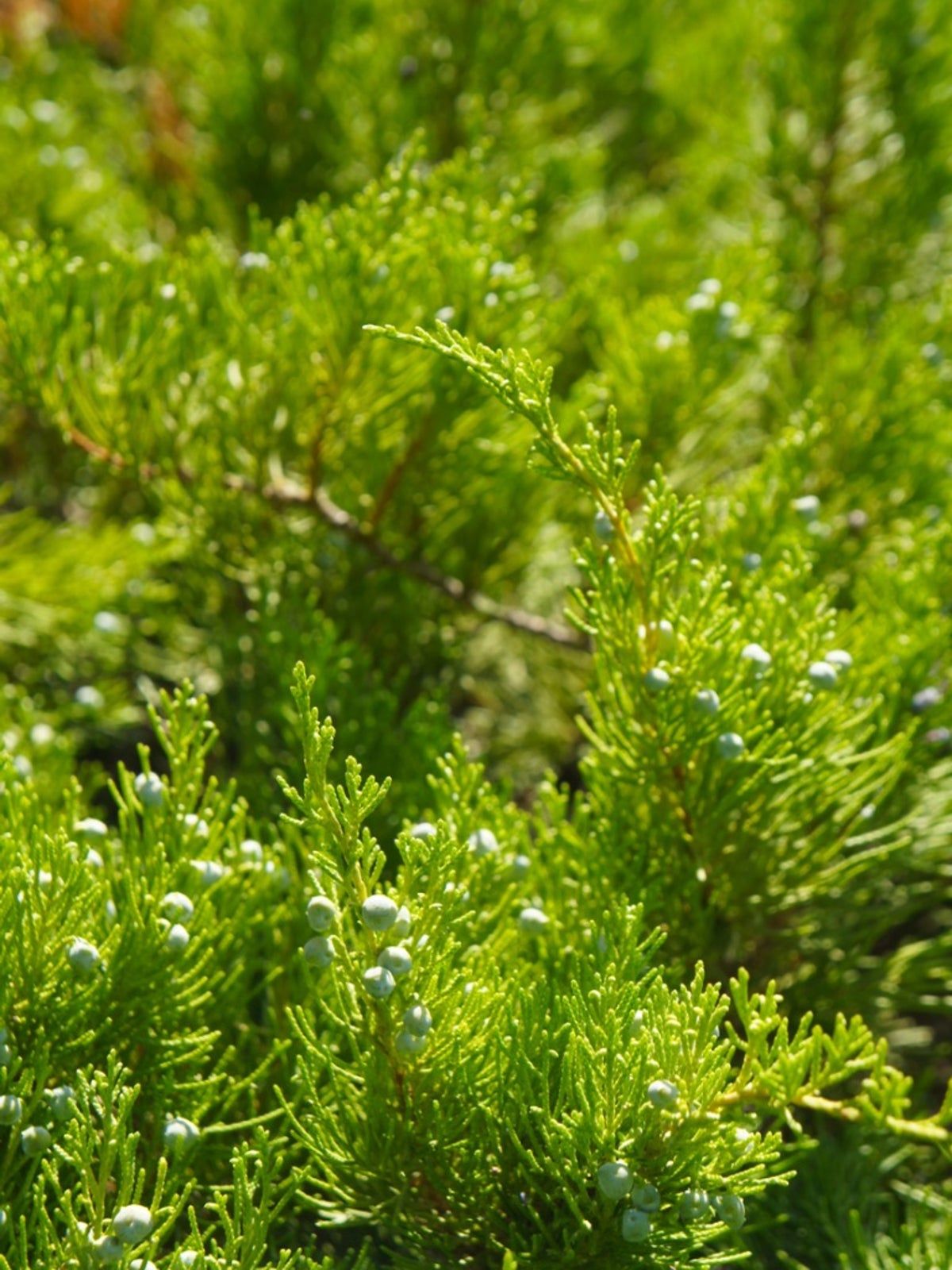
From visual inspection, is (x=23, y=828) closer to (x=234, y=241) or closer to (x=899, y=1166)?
(x=899, y=1166)

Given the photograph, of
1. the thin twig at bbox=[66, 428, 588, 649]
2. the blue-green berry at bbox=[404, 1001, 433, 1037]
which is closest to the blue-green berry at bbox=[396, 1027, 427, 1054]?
the blue-green berry at bbox=[404, 1001, 433, 1037]

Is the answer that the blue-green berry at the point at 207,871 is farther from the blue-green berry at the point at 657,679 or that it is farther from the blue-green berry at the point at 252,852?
the blue-green berry at the point at 657,679

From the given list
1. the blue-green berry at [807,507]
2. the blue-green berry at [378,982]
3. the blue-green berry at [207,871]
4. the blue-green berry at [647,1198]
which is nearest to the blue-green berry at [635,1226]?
the blue-green berry at [647,1198]

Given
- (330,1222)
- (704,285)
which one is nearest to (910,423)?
(704,285)

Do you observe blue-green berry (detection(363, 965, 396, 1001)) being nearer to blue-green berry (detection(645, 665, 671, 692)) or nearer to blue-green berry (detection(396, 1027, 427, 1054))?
blue-green berry (detection(396, 1027, 427, 1054))

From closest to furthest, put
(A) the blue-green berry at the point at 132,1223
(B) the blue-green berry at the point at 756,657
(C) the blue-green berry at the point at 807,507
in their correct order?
1. (A) the blue-green berry at the point at 132,1223
2. (B) the blue-green berry at the point at 756,657
3. (C) the blue-green berry at the point at 807,507

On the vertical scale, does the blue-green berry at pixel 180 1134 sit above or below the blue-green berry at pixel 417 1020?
below

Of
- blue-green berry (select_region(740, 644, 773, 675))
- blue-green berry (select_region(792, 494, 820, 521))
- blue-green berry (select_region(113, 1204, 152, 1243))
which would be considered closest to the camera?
blue-green berry (select_region(113, 1204, 152, 1243))
